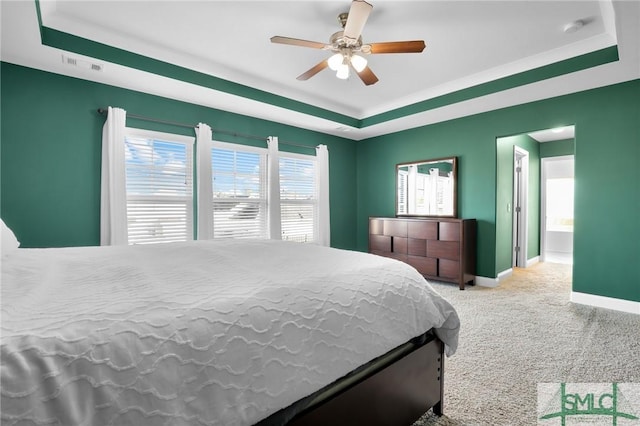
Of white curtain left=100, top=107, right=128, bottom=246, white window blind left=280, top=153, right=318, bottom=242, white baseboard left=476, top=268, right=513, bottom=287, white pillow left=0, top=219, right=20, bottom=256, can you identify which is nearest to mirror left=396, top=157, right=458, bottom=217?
white baseboard left=476, top=268, right=513, bottom=287

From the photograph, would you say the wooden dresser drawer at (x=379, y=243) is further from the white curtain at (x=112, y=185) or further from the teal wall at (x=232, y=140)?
the white curtain at (x=112, y=185)

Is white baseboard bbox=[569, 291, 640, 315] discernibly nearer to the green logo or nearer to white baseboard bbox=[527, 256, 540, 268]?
the green logo

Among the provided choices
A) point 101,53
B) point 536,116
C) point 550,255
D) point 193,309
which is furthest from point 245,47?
point 550,255

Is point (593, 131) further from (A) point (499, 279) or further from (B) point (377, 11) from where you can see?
(B) point (377, 11)

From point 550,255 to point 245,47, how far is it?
23.6ft

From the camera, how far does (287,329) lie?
972 mm

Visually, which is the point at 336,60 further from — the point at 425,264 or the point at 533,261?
the point at 533,261

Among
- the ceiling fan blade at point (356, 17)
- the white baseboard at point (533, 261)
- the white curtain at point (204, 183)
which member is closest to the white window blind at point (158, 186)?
the white curtain at point (204, 183)

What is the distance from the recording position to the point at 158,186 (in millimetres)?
3529

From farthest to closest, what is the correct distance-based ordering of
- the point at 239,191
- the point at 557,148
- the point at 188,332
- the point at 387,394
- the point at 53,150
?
the point at 557,148 < the point at 239,191 < the point at 53,150 < the point at 387,394 < the point at 188,332

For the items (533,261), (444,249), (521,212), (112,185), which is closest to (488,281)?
(444,249)

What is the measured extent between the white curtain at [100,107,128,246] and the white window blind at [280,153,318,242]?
214 centimetres

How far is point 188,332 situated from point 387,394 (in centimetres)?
90

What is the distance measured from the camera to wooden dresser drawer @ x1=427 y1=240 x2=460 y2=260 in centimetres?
403
